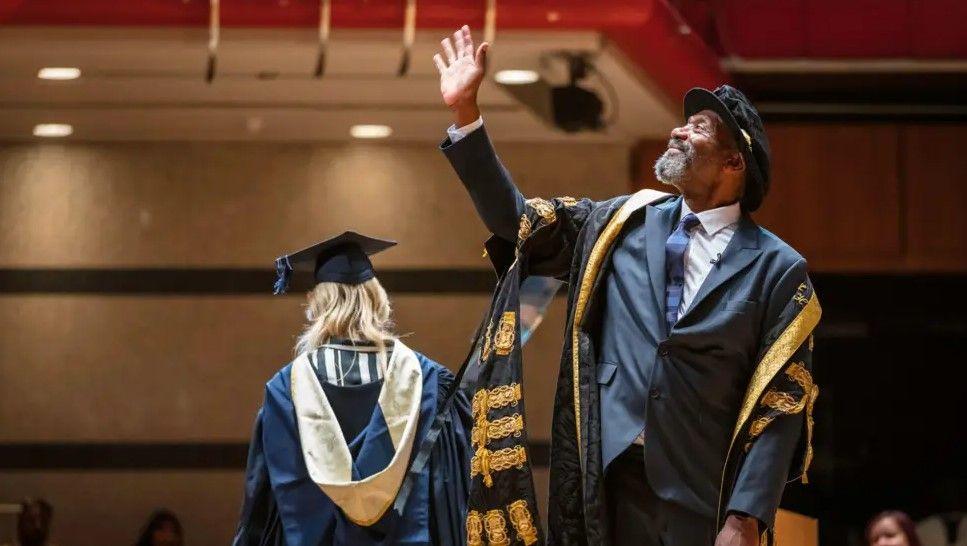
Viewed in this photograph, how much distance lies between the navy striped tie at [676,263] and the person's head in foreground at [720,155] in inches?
2.3

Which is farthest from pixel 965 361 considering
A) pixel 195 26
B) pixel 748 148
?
pixel 748 148

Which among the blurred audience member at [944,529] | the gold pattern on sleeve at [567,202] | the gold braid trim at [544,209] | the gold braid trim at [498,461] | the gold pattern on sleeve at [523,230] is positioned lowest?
the blurred audience member at [944,529]

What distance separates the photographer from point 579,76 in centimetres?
682

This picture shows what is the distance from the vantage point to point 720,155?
303 cm

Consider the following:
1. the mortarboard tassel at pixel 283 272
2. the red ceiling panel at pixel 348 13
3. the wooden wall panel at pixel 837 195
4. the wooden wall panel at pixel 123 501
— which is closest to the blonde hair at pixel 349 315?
the mortarboard tassel at pixel 283 272

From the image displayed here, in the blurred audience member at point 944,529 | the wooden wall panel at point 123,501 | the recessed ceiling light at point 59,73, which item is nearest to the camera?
the recessed ceiling light at point 59,73

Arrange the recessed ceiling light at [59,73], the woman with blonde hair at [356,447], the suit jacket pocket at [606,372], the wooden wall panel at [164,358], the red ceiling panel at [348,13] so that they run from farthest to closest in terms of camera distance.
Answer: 1. the wooden wall panel at [164,358]
2. the recessed ceiling light at [59,73]
3. the red ceiling panel at [348,13]
4. the woman with blonde hair at [356,447]
5. the suit jacket pocket at [606,372]

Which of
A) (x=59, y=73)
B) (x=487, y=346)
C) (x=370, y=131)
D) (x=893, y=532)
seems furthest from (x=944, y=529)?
(x=487, y=346)

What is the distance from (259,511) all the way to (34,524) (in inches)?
125

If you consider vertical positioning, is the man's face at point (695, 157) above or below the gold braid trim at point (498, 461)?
above

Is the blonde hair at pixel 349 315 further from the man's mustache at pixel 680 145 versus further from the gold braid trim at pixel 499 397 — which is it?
the man's mustache at pixel 680 145

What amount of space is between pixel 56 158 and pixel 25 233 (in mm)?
445

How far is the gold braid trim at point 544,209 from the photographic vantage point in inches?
123

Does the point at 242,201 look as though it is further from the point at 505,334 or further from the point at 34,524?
the point at 505,334
